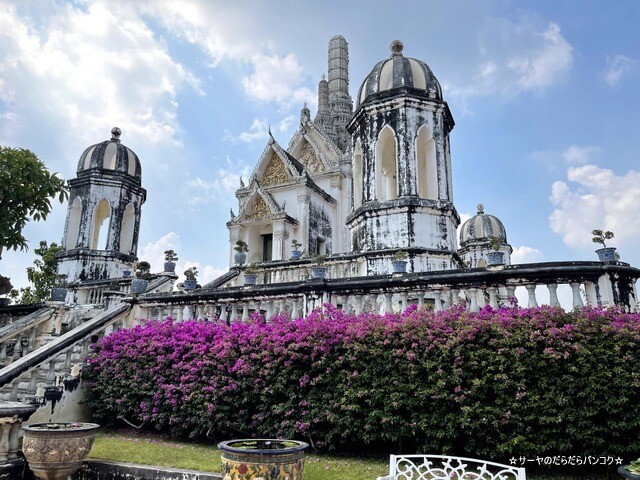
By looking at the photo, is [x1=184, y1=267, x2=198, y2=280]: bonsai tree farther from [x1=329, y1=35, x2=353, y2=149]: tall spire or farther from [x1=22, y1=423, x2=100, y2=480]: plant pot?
[x1=329, y1=35, x2=353, y2=149]: tall spire

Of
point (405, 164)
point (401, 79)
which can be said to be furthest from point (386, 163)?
point (401, 79)

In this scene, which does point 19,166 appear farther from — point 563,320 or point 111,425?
point 563,320

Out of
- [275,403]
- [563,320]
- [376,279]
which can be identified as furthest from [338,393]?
[563,320]

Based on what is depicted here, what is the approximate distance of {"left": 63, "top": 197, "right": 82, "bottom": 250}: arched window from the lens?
19547mm

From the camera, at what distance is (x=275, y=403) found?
598cm

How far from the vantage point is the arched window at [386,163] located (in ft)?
42.3

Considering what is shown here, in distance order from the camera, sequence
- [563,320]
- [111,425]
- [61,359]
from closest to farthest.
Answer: [563,320] → [111,425] → [61,359]

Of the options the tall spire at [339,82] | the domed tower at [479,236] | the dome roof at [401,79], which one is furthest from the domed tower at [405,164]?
the tall spire at [339,82]

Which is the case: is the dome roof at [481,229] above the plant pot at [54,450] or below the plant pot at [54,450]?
above

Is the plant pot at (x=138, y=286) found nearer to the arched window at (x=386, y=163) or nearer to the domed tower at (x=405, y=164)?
the domed tower at (x=405, y=164)

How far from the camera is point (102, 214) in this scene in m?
20.3

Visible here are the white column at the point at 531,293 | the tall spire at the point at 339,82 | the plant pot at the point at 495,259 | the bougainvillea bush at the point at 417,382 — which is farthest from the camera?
the tall spire at the point at 339,82

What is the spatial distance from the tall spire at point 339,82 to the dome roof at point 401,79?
17.3 m

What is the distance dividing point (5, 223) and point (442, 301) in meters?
10.5
